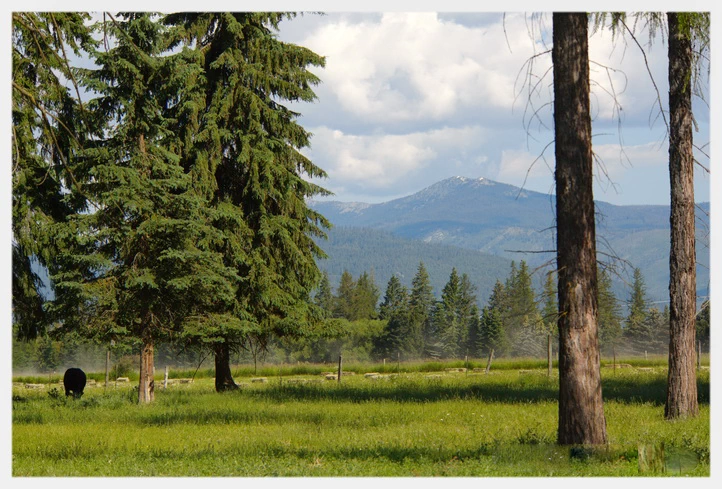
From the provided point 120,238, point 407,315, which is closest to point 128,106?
point 120,238

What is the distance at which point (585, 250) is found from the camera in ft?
28.5

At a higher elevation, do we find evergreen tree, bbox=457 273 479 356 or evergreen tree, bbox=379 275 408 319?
evergreen tree, bbox=379 275 408 319

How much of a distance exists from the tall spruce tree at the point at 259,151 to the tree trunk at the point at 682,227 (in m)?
12.1

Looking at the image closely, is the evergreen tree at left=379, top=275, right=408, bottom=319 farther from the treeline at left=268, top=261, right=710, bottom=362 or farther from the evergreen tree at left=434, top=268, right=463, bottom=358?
the evergreen tree at left=434, top=268, right=463, bottom=358

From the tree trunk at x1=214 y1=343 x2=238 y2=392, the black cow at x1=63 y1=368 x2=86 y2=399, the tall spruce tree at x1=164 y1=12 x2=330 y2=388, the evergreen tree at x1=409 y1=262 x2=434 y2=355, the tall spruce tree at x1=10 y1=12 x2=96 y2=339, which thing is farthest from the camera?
the evergreen tree at x1=409 y1=262 x2=434 y2=355

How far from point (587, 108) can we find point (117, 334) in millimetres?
13649

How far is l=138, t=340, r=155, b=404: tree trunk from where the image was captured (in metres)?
18.8

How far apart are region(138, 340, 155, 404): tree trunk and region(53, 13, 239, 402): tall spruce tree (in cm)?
3

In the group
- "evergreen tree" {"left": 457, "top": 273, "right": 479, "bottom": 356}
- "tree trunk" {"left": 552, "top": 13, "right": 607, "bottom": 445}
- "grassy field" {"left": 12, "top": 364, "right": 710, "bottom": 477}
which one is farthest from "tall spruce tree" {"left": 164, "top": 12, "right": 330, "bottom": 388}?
"evergreen tree" {"left": 457, "top": 273, "right": 479, "bottom": 356}

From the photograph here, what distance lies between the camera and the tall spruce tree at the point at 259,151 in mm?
21922

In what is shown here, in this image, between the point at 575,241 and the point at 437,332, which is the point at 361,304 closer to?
the point at 437,332

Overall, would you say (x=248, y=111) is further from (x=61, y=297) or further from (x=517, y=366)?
(x=517, y=366)

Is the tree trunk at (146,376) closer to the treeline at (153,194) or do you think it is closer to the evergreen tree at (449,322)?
the treeline at (153,194)

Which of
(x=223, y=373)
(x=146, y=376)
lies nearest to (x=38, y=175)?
(x=146, y=376)
